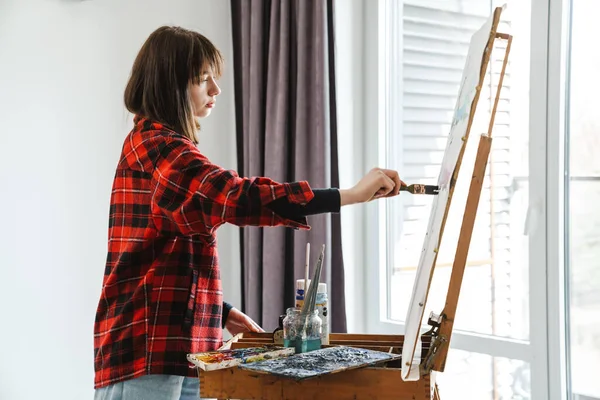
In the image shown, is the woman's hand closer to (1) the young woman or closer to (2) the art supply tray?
(1) the young woman

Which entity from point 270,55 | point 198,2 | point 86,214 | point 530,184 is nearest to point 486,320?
point 530,184

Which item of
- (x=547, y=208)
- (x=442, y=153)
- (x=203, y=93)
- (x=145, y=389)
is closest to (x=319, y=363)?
(x=145, y=389)

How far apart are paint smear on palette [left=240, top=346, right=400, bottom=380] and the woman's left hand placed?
35 centimetres

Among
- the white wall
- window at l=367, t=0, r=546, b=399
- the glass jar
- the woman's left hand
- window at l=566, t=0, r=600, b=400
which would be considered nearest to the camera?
the glass jar

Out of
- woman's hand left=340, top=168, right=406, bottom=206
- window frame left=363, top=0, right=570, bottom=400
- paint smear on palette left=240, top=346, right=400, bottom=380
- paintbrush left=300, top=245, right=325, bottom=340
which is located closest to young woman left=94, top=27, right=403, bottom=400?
woman's hand left=340, top=168, right=406, bottom=206

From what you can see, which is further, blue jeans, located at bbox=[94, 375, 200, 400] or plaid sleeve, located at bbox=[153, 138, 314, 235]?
blue jeans, located at bbox=[94, 375, 200, 400]

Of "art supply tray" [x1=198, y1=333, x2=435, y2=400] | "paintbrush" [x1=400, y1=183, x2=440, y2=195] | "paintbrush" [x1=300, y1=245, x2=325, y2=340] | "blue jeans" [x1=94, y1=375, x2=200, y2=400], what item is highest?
"paintbrush" [x1=400, y1=183, x2=440, y2=195]

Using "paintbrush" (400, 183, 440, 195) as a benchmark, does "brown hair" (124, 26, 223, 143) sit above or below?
above

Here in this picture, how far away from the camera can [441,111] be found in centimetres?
221

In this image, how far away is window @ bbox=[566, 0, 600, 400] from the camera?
5.74 ft

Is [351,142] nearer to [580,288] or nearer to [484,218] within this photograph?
[484,218]

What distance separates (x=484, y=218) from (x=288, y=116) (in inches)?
27.6

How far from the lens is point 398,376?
1.14 m

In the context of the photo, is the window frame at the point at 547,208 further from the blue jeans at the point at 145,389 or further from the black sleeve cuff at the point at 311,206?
the blue jeans at the point at 145,389
